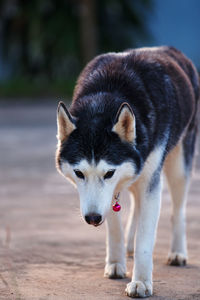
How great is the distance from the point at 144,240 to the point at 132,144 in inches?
28.3

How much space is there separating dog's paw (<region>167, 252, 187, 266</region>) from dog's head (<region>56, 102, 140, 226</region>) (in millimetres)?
1227

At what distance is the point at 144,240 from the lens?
210 inches

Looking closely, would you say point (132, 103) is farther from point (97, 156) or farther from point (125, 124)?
point (97, 156)

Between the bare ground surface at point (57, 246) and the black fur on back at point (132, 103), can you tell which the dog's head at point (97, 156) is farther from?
the bare ground surface at point (57, 246)

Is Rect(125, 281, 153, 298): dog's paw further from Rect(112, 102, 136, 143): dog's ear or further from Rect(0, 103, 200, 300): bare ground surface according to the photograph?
Rect(112, 102, 136, 143): dog's ear

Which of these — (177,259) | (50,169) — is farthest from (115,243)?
(50,169)

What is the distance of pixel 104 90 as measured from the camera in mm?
5562

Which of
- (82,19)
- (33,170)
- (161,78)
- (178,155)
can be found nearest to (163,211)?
(178,155)

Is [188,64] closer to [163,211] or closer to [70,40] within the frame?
[163,211]

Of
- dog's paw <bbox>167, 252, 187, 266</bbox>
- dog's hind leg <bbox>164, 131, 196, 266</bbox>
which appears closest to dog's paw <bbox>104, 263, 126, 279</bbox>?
dog's paw <bbox>167, 252, 187, 266</bbox>

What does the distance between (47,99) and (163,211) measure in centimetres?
1560

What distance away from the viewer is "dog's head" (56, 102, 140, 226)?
491 cm

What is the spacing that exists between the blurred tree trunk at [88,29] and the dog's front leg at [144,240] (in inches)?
804

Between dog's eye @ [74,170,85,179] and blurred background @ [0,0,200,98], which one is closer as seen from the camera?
dog's eye @ [74,170,85,179]
